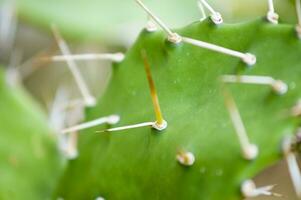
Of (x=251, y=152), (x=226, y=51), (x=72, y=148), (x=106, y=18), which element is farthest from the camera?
(x=106, y=18)

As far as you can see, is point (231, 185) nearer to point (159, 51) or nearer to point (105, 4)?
point (159, 51)

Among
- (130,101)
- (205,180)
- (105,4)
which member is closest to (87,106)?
(130,101)

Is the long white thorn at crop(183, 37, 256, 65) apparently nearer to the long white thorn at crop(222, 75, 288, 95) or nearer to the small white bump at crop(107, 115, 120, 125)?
the long white thorn at crop(222, 75, 288, 95)

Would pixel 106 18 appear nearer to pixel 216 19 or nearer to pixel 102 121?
pixel 102 121

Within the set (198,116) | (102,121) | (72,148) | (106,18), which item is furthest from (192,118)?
(106,18)

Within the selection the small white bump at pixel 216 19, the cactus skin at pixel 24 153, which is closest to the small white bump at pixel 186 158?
the small white bump at pixel 216 19

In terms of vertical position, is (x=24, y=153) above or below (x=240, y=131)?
above

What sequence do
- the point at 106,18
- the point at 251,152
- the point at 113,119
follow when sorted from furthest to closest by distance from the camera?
the point at 106,18, the point at 113,119, the point at 251,152
